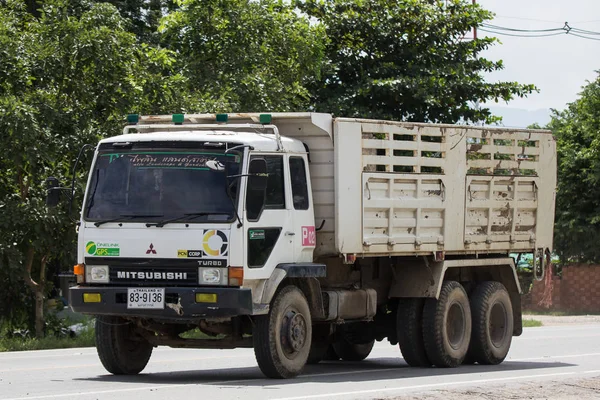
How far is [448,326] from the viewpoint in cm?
1631

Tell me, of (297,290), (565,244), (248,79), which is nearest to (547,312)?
(565,244)

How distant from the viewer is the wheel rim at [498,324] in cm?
1723

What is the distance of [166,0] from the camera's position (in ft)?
114

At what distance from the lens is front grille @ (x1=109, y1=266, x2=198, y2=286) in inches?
510

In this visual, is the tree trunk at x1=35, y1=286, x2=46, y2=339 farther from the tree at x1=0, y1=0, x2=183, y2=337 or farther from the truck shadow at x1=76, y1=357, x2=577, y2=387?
the truck shadow at x1=76, y1=357, x2=577, y2=387

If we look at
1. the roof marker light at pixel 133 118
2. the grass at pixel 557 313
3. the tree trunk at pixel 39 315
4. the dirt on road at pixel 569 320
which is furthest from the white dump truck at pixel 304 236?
the grass at pixel 557 313

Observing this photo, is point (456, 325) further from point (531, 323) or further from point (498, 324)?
point (531, 323)

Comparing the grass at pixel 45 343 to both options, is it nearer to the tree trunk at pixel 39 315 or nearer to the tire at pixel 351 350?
the tree trunk at pixel 39 315

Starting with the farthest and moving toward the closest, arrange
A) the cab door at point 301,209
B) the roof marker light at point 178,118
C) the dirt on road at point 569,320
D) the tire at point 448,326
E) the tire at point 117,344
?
the dirt on road at point 569,320 → the tire at point 448,326 → the roof marker light at point 178,118 → the tire at point 117,344 → the cab door at point 301,209

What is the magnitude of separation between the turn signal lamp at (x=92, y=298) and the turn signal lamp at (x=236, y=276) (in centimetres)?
144

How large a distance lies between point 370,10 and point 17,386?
2264 centimetres

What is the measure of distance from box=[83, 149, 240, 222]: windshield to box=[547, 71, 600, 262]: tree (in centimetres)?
2611

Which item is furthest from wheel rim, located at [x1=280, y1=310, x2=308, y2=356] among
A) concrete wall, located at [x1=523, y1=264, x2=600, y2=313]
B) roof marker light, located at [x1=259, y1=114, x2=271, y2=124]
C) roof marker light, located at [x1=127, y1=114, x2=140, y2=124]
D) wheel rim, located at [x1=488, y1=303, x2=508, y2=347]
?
concrete wall, located at [x1=523, y1=264, x2=600, y2=313]

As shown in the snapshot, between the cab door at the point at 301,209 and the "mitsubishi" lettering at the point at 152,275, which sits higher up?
the cab door at the point at 301,209
